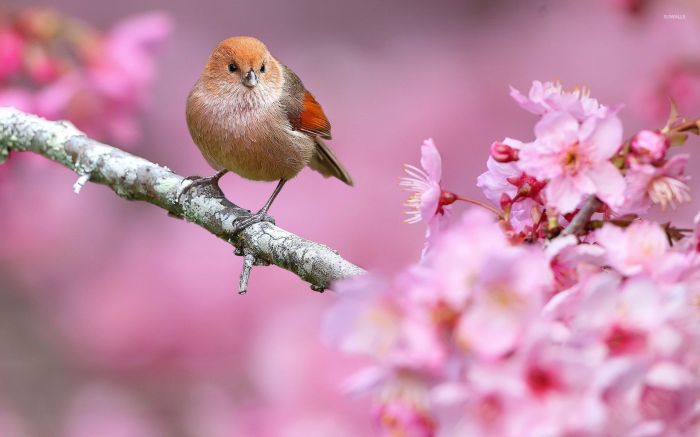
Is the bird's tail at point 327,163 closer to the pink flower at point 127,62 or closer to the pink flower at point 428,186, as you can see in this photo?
the pink flower at point 127,62

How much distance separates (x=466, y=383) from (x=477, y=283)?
0.11 m

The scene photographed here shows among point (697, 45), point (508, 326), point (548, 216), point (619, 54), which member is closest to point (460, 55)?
point (619, 54)

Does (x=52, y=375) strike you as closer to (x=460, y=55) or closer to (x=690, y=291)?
(x=460, y=55)

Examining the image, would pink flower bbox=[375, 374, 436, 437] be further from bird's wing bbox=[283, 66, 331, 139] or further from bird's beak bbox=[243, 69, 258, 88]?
bird's wing bbox=[283, 66, 331, 139]

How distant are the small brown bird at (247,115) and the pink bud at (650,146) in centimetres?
129

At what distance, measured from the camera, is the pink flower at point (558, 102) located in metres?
1.34

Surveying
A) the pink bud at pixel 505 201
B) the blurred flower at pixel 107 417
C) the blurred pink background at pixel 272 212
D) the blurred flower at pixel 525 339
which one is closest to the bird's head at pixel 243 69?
the blurred pink background at pixel 272 212

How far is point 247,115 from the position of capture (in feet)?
8.26

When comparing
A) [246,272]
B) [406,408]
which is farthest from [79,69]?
[406,408]

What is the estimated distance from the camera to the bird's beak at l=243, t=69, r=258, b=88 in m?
2.43

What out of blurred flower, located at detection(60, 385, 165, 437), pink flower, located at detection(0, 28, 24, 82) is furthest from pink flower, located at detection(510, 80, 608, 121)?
blurred flower, located at detection(60, 385, 165, 437)

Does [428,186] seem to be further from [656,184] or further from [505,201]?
[656,184]

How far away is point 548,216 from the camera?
138 centimetres

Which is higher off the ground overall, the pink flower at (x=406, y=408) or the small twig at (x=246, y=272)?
the small twig at (x=246, y=272)
